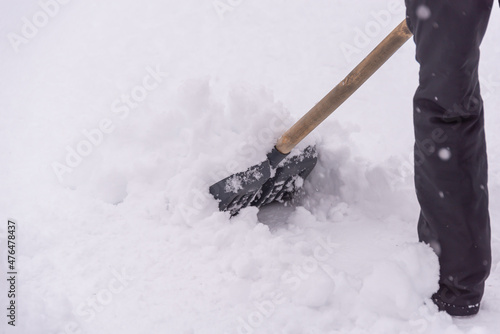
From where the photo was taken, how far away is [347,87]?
6.84ft

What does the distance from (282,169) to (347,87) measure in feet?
1.79

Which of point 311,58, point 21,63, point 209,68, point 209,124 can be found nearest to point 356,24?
point 311,58

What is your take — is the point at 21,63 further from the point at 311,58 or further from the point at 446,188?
the point at 446,188

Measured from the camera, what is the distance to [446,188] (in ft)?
5.45
